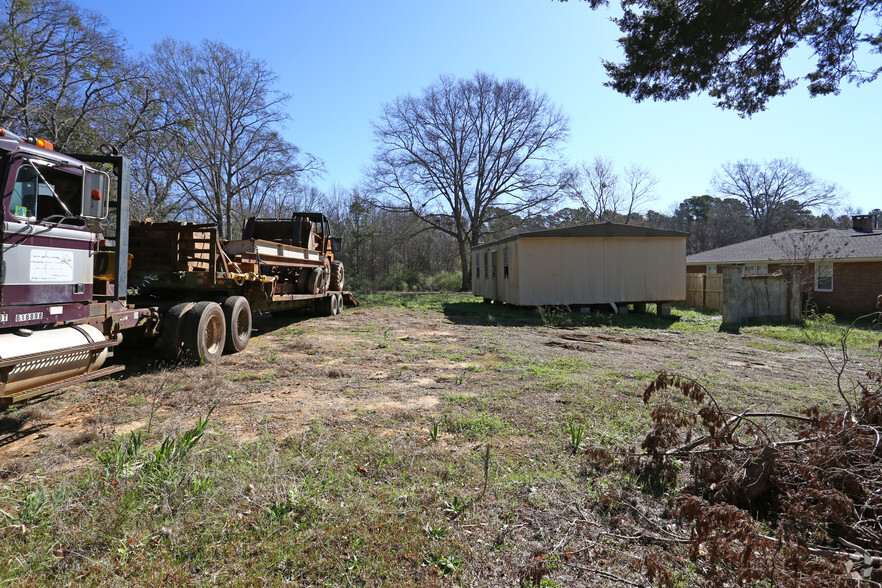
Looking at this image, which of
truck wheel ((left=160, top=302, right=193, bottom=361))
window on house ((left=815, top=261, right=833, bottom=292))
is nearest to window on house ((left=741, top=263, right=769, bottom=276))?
window on house ((left=815, top=261, right=833, bottom=292))

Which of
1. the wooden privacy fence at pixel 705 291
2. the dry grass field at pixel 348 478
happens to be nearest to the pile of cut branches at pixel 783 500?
the dry grass field at pixel 348 478

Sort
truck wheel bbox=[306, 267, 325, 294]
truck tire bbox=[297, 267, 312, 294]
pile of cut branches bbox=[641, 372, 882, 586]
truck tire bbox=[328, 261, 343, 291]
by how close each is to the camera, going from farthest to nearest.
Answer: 1. truck tire bbox=[328, 261, 343, 291]
2. truck wheel bbox=[306, 267, 325, 294]
3. truck tire bbox=[297, 267, 312, 294]
4. pile of cut branches bbox=[641, 372, 882, 586]

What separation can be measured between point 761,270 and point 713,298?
5230 millimetres

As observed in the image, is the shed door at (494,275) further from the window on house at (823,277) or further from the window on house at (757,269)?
the window on house at (823,277)

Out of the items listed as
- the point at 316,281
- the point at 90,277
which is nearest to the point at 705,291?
the point at 316,281


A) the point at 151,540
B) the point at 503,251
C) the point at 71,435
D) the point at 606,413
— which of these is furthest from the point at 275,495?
the point at 503,251

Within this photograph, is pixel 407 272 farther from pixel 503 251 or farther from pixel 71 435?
pixel 71 435

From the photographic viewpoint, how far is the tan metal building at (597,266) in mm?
16547

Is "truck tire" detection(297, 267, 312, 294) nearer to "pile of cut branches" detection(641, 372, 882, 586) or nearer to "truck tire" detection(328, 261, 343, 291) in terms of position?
"truck tire" detection(328, 261, 343, 291)

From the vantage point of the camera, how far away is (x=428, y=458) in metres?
3.85

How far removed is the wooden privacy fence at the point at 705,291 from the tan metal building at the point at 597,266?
3.26 m

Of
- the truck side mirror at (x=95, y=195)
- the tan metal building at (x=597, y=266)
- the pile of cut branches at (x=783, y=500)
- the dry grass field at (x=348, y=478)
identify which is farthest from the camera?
the tan metal building at (x=597, y=266)

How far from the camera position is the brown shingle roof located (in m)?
18.6

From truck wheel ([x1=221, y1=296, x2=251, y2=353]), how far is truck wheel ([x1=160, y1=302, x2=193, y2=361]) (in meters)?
1.10
